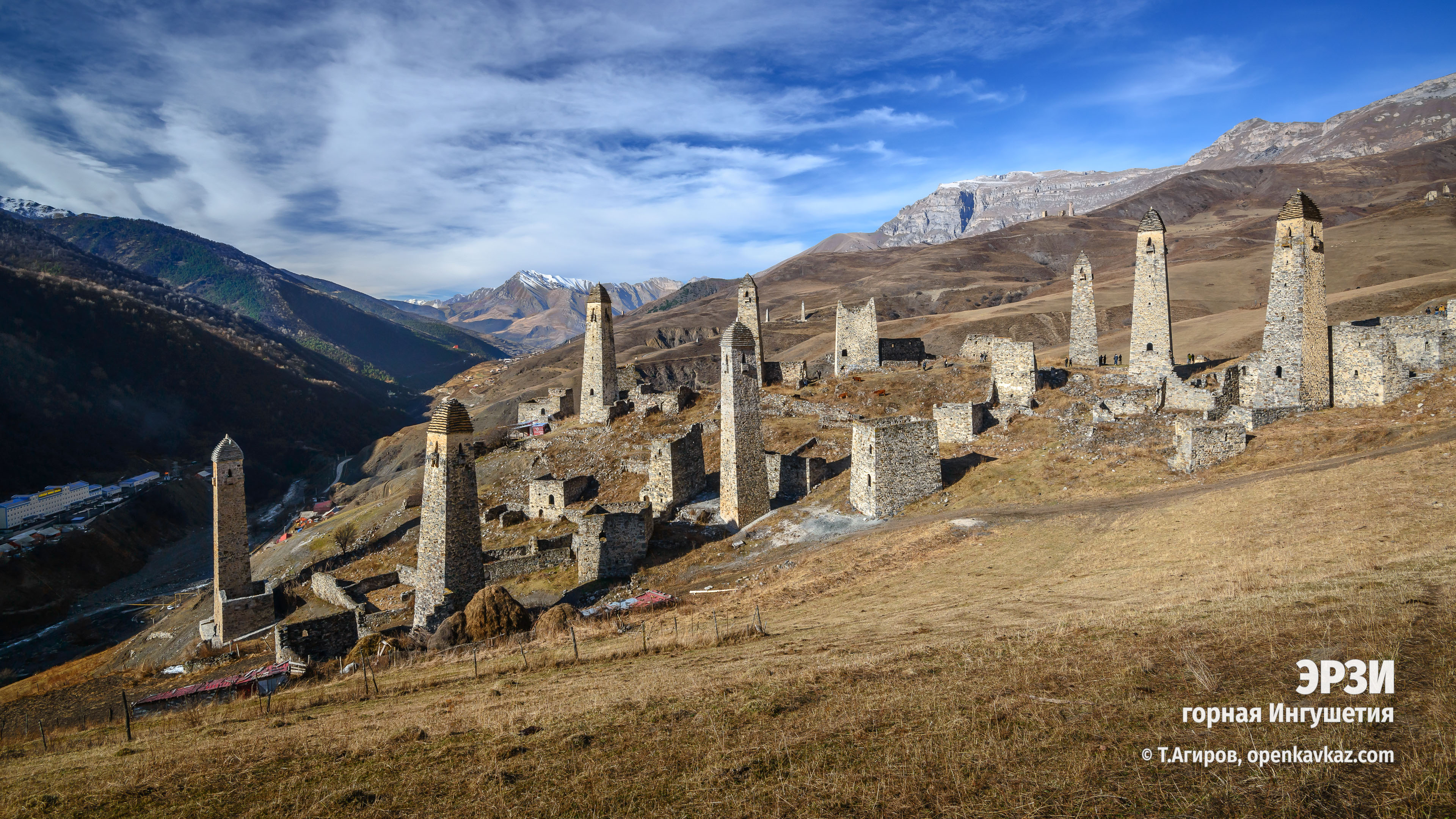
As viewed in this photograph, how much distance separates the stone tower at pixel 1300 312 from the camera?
27.8 meters

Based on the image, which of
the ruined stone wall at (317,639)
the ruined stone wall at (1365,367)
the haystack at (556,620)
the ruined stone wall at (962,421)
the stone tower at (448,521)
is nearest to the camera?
the haystack at (556,620)

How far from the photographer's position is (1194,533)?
1753 cm

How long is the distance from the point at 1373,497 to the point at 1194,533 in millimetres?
3940

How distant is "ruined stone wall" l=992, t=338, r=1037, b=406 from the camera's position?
3753cm

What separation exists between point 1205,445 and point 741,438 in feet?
58.4

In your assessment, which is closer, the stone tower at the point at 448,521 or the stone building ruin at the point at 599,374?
the stone tower at the point at 448,521

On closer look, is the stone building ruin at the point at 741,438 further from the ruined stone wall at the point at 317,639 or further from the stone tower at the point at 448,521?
the ruined stone wall at the point at 317,639

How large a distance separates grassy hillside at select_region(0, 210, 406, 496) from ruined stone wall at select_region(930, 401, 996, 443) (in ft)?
292

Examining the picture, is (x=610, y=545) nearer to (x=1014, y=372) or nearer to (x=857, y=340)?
(x=1014, y=372)

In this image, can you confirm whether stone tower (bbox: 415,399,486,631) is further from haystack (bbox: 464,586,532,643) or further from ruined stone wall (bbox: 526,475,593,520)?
ruined stone wall (bbox: 526,475,593,520)

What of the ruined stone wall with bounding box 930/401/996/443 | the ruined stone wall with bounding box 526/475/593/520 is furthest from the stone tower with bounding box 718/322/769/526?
the ruined stone wall with bounding box 526/475/593/520

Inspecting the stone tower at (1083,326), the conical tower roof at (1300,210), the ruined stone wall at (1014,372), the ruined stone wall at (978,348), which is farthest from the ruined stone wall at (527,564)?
the conical tower roof at (1300,210)

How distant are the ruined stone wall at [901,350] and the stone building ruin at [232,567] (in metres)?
41.3

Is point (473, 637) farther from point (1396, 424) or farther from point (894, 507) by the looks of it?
point (1396, 424)
